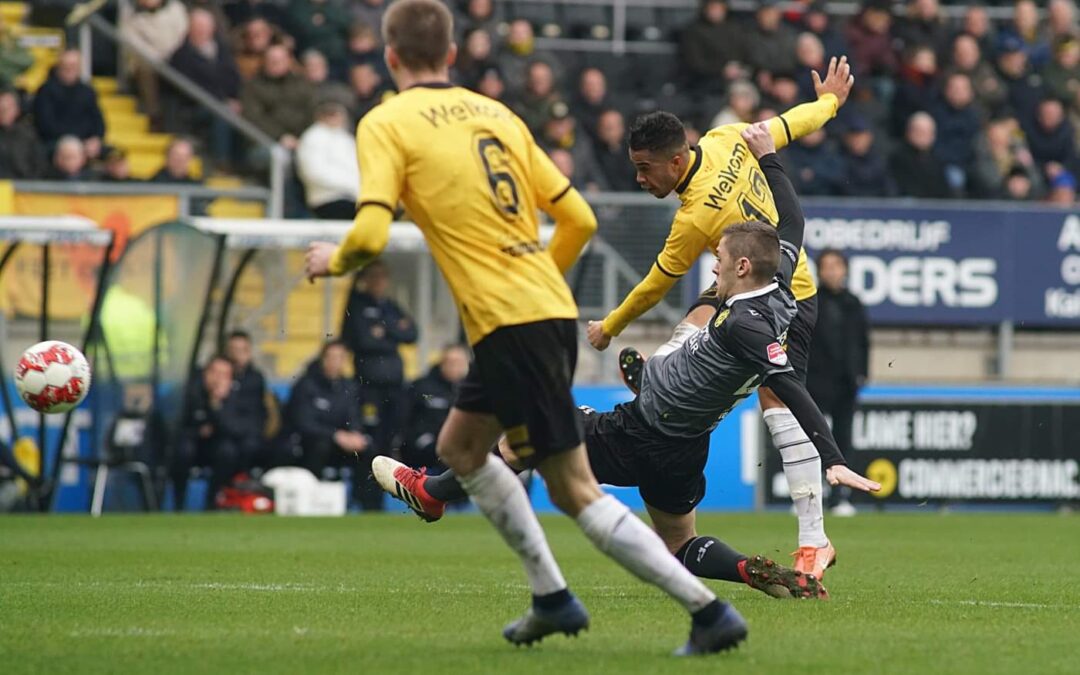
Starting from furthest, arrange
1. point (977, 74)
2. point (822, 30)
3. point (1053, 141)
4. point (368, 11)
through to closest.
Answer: point (977, 74)
point (822, 30)
point (1053, 141)
point (368, 11)

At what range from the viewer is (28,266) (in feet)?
59.0

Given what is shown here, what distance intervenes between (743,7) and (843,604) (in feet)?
52.7

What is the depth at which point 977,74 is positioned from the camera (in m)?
23.5

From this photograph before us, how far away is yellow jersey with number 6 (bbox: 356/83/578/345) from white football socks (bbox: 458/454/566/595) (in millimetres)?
492

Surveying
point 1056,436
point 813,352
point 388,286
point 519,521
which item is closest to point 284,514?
point 388,286

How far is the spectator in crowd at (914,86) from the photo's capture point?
899 inches

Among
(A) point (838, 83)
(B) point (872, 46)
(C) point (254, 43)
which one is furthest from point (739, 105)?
(A) point (838, 83)

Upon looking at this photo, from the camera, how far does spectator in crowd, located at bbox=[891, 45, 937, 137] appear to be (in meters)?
22.8

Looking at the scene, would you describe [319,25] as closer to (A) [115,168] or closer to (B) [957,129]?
(A) [115,168]

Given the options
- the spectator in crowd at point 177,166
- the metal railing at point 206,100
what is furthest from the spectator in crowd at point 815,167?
the spectator in crowd at point 177,166

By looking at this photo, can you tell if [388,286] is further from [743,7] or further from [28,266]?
[743,7]

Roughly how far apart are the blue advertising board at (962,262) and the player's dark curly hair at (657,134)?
454 inches

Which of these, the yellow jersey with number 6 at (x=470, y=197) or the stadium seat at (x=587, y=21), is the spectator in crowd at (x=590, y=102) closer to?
the stadium seat at (x=587, y=21)

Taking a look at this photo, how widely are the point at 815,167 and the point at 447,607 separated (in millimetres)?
13964
